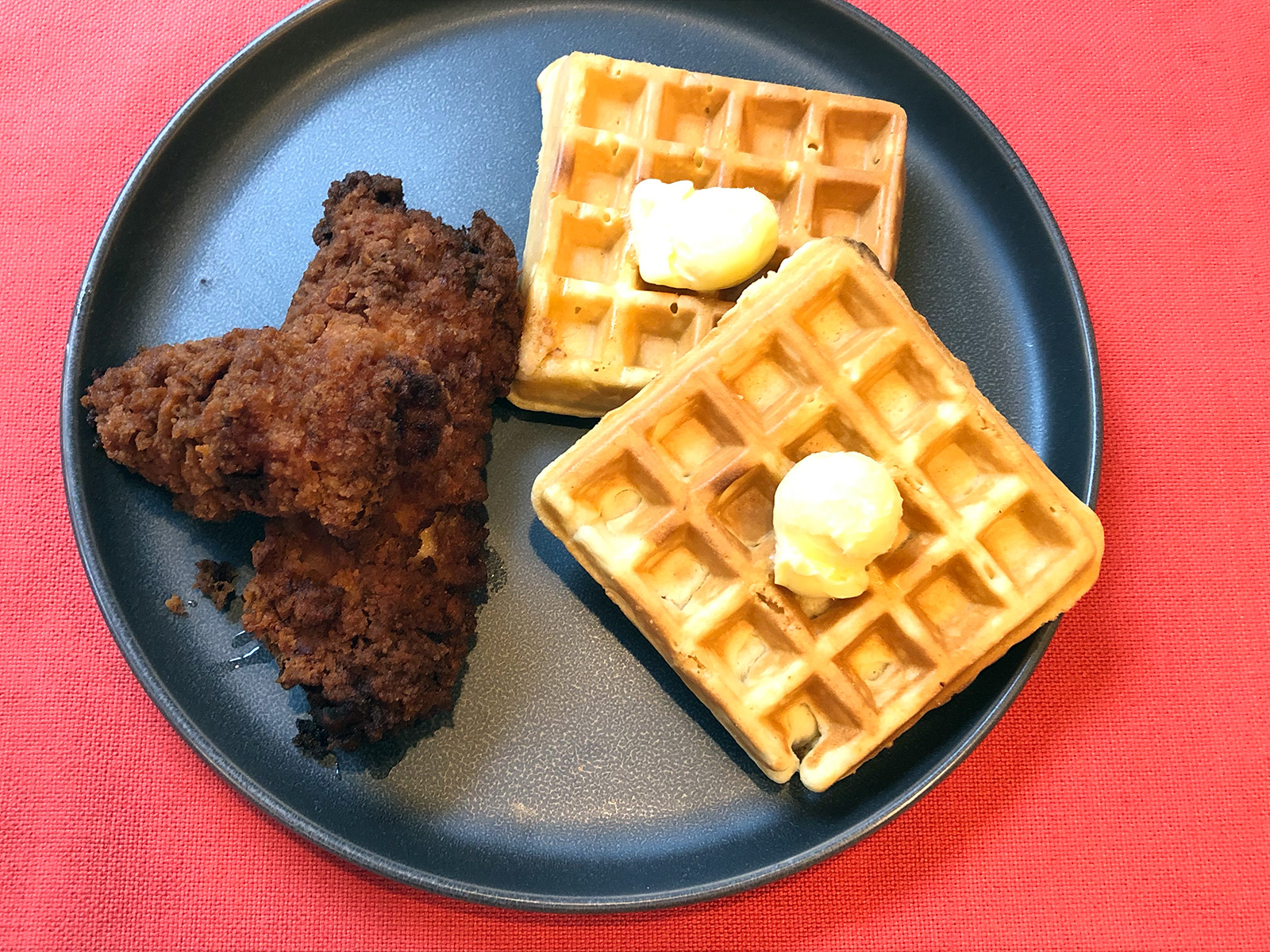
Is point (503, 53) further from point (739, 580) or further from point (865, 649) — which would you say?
point (865, 649)

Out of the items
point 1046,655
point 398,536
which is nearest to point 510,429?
point 398,536

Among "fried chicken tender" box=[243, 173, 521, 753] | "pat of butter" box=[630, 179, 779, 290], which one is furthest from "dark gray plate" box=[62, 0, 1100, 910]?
"pat of butter" box=[630, 179, 779, 290]

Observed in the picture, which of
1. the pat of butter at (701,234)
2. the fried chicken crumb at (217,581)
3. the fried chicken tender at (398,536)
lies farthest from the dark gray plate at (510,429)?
the pat of butter at (701,234)

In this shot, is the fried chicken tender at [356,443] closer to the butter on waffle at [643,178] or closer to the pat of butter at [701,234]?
the butter on waffle at [643,178]

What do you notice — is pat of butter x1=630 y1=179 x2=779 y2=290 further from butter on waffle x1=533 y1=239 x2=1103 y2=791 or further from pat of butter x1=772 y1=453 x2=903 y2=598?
pat of butter x1=772 y1=453 x2=903 y2=598

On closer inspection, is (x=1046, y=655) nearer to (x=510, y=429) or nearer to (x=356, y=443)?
(x=510, y=429)

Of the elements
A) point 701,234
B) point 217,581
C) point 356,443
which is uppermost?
point 701,234

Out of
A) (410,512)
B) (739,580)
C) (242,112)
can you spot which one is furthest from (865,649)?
(242,112)
